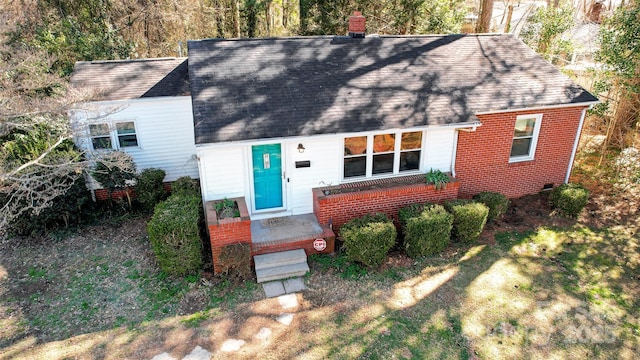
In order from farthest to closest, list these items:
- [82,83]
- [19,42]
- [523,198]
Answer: [19,42], [523,198], [82,83]

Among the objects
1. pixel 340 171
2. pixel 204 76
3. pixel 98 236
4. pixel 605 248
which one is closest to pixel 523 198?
pixel 605 248

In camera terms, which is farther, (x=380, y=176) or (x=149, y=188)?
(x=149, y=188)

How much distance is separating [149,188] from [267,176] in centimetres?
369

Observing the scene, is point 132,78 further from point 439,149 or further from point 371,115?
point 439,149

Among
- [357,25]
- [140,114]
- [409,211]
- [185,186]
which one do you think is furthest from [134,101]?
[409,211]

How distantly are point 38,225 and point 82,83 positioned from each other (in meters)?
3.93

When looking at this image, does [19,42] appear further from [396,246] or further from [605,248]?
[605,248]

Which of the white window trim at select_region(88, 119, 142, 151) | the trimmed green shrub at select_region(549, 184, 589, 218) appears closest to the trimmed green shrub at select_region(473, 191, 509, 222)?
the trimmed green shrub at select_region(549, 184, 589, 218)

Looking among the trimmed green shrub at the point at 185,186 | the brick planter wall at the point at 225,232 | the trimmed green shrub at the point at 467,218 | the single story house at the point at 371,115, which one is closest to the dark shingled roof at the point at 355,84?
the single story house at the point at 371,115

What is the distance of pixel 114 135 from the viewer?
1135 centimetres

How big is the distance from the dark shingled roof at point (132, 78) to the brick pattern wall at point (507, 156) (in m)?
7.95

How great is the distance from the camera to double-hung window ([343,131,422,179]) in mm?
10031

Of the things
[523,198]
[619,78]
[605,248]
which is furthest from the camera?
[619,78]

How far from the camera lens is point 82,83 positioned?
11195mm
